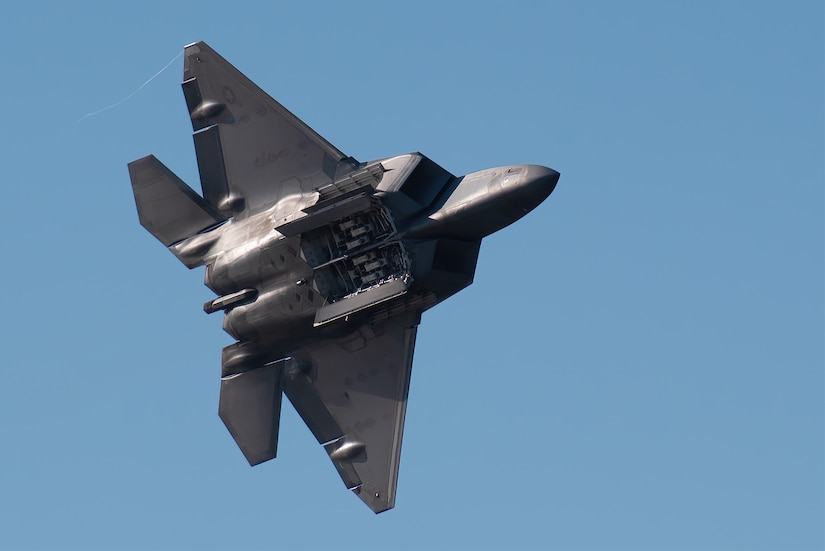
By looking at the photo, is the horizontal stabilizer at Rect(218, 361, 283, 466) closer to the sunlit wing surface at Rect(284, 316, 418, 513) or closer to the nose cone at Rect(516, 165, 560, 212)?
the sunlit wing surface at Rect(284, 316, 418, 513)

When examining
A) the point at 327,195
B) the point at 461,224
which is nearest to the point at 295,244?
the point at 327,195

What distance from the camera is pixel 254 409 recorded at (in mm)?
39469

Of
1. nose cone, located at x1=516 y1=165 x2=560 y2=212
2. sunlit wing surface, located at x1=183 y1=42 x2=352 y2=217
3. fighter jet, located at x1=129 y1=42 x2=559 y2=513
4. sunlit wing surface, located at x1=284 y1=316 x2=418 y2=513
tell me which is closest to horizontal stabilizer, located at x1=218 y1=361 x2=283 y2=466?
fighter jet, located at x1=129 y1=42 x2=559 y2=513

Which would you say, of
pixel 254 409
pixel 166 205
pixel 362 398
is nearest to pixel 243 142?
pixel 166 205

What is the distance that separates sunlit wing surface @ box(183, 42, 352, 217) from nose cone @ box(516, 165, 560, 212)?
471cm

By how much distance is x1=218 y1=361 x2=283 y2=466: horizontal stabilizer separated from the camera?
39375 mm

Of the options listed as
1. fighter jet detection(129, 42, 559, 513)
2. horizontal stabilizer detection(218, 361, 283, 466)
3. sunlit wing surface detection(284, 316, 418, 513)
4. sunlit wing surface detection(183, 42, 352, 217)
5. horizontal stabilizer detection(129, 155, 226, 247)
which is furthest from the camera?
horizontal stabilizer detection(129, 155, 226, 247)

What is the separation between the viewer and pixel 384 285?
121 ft

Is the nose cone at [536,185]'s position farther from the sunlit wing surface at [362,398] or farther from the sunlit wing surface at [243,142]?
the sunlit wing surface at [243,142]

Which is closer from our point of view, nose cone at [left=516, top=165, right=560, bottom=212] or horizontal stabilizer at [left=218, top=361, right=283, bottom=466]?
nose cone at [left=516, top=165, right=560, bottom=212]

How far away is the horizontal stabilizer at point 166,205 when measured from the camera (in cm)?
3959

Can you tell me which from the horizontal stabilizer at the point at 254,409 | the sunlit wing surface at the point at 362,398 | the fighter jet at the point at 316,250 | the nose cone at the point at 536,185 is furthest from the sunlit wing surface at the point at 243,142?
the nose cone at the point at 536,185

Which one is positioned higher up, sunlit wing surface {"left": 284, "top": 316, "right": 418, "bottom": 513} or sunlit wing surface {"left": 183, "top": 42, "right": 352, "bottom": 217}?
sunlit wing surface {"left": 183, "top": 42, "right": 352, "bottom": 217}

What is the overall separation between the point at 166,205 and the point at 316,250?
4642mm
